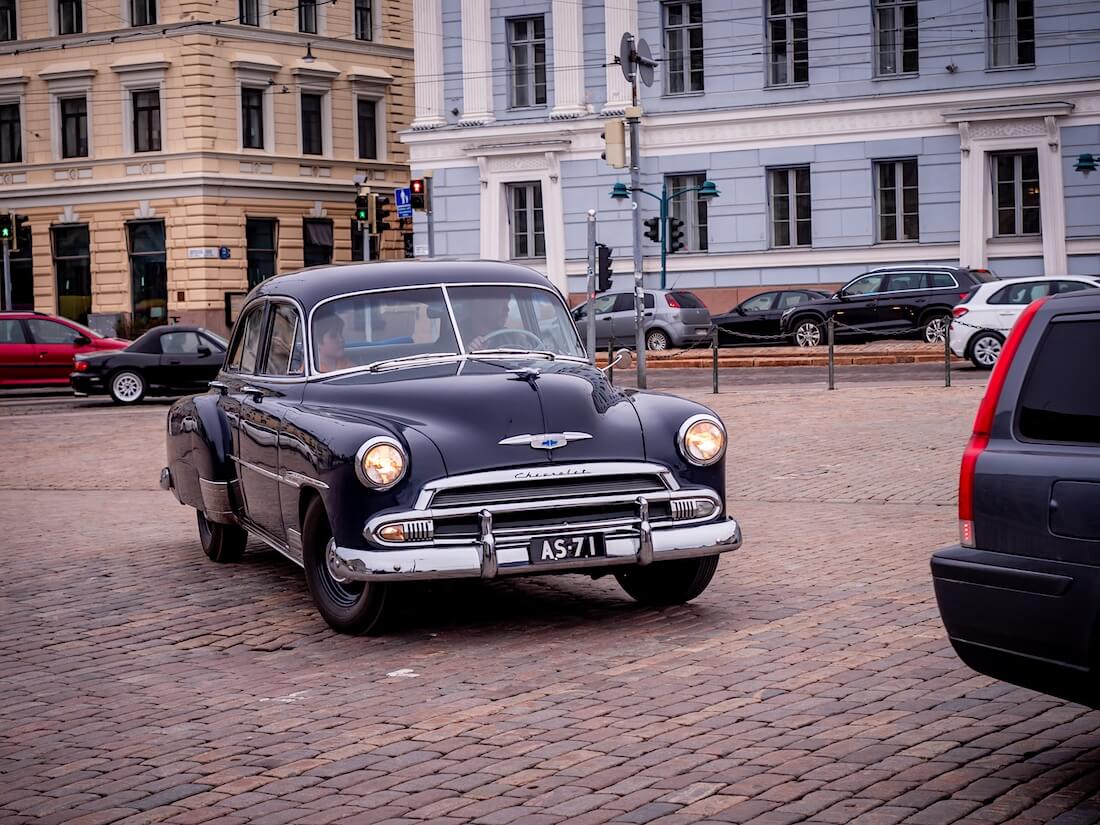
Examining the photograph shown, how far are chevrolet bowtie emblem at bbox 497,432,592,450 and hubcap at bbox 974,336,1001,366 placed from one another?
20.6 meters

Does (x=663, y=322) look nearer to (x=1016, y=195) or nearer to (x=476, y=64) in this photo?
(x=1016, y=195)

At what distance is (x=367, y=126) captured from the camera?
56250 mm

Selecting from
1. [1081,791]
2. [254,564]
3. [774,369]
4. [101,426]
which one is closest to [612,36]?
[774,369]

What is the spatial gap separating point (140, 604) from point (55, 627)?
2.32 ft

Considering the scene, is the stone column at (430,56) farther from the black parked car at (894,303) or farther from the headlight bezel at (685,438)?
the headlight bezel at (685,438)

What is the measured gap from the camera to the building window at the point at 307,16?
53.8m

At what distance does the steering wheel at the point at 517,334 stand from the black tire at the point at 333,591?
4.67ft

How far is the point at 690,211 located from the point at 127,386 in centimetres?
1846

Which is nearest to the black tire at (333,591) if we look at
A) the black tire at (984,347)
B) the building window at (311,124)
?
the black tire at (984,347)

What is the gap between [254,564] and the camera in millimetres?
10898

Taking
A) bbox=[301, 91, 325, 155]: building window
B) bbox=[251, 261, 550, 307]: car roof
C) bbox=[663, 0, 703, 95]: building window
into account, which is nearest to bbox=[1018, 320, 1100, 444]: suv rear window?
bbox=[251, 261, 550, 307]: car roof

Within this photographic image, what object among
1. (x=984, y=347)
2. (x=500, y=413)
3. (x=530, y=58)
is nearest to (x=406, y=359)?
(x=500, y=413)

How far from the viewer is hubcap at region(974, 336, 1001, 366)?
2739cm

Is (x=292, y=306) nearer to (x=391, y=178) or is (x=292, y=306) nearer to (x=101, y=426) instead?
(x=101, y=426)
